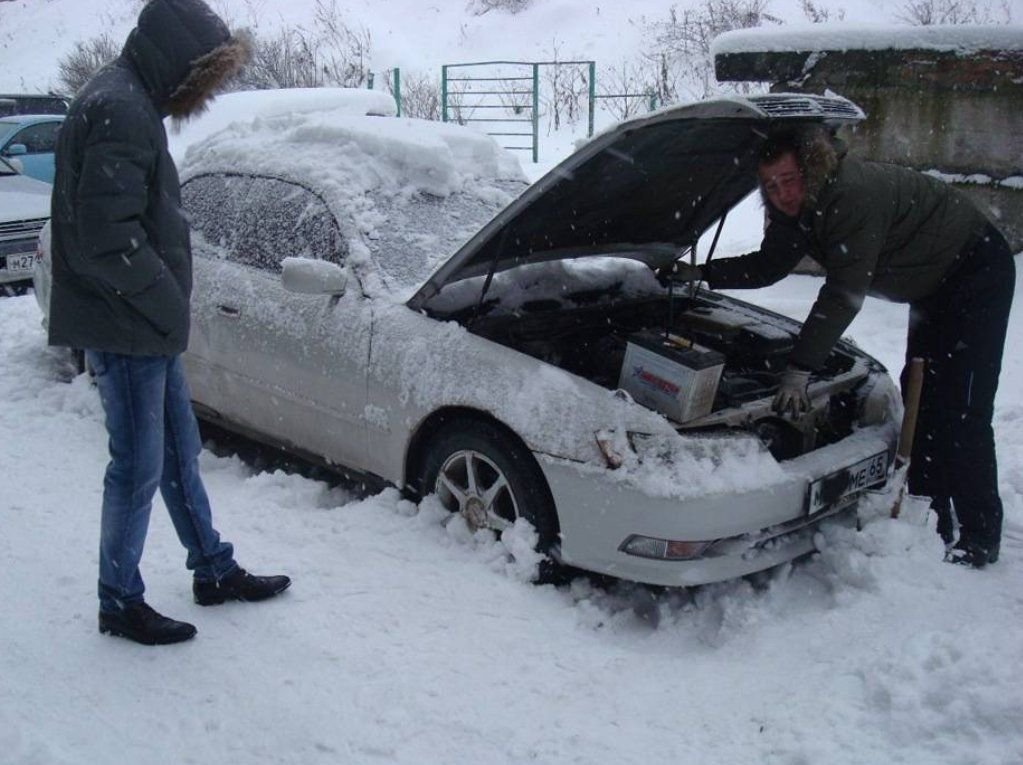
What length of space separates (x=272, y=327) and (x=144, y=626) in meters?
1.55

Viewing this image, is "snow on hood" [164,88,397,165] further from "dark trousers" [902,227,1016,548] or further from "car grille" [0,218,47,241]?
"dark trousers" [902,227,1016,548]

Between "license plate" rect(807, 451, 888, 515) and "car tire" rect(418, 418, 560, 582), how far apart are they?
92 cm

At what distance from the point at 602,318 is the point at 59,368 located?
3.68 metres

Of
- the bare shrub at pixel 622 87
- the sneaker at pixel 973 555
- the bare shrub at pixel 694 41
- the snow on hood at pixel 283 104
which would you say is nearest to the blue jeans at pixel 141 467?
the sneaker at pixel 973 555

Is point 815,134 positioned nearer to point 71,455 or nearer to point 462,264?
point 462,264

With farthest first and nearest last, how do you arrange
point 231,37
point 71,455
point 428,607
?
1. point 71,455
2. point 428,607
3. point 231,37

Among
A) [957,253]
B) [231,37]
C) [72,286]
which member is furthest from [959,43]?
[72,286]

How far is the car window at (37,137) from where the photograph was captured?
11.9 metres

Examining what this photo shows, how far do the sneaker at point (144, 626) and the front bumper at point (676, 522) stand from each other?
131 centimetres

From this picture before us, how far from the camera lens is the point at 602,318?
13.8 ft

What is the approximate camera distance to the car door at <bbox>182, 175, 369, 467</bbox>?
12.6 feet

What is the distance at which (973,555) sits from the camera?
3426mm

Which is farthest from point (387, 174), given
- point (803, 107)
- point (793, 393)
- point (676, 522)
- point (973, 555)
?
point (973, 555)

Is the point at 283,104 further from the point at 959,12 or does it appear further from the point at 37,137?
the point at 959,12
